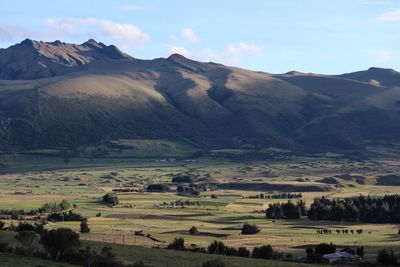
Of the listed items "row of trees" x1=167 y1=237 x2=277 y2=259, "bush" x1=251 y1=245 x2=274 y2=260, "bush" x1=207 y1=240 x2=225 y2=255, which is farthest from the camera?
"bush" x1=207 y1=240 x2=225 y2=255

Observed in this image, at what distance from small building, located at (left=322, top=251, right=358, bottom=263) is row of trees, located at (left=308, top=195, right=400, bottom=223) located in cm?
A: 5806

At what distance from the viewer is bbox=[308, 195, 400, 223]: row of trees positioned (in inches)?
5340

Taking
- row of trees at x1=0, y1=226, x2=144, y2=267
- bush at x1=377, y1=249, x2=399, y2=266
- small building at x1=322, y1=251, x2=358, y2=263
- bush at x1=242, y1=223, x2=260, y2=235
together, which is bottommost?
bush at x1=242, y1=223, x2=260, y2=235

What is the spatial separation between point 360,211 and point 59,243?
270 ft

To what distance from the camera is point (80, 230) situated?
103062mm

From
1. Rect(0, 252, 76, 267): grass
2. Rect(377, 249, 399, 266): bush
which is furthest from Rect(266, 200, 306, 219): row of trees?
Rect(0, 252, 76, 267): grass

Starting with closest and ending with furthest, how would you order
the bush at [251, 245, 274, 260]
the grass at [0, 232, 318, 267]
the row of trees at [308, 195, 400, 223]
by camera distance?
the grass at [0, 232, 318, 267], the bush at [251, 245, 274, 260], the row of trees at [308, 195, 400, 223]

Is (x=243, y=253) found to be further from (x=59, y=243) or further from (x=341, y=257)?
(x=59, y=243)

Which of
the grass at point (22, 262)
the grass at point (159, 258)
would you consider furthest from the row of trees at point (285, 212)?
the grass at point (22, 262)

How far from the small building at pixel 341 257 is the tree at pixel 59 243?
27171mm

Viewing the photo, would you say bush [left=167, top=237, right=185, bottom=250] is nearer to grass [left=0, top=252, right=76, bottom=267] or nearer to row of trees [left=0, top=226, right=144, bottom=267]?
row of trees [left=0, top=226, right=144, bottom=267]

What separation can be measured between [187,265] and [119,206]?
91.8 meters

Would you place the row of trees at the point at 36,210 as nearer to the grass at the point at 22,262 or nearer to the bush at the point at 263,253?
the bush at the point at 263,253

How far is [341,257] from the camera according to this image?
7838cm
